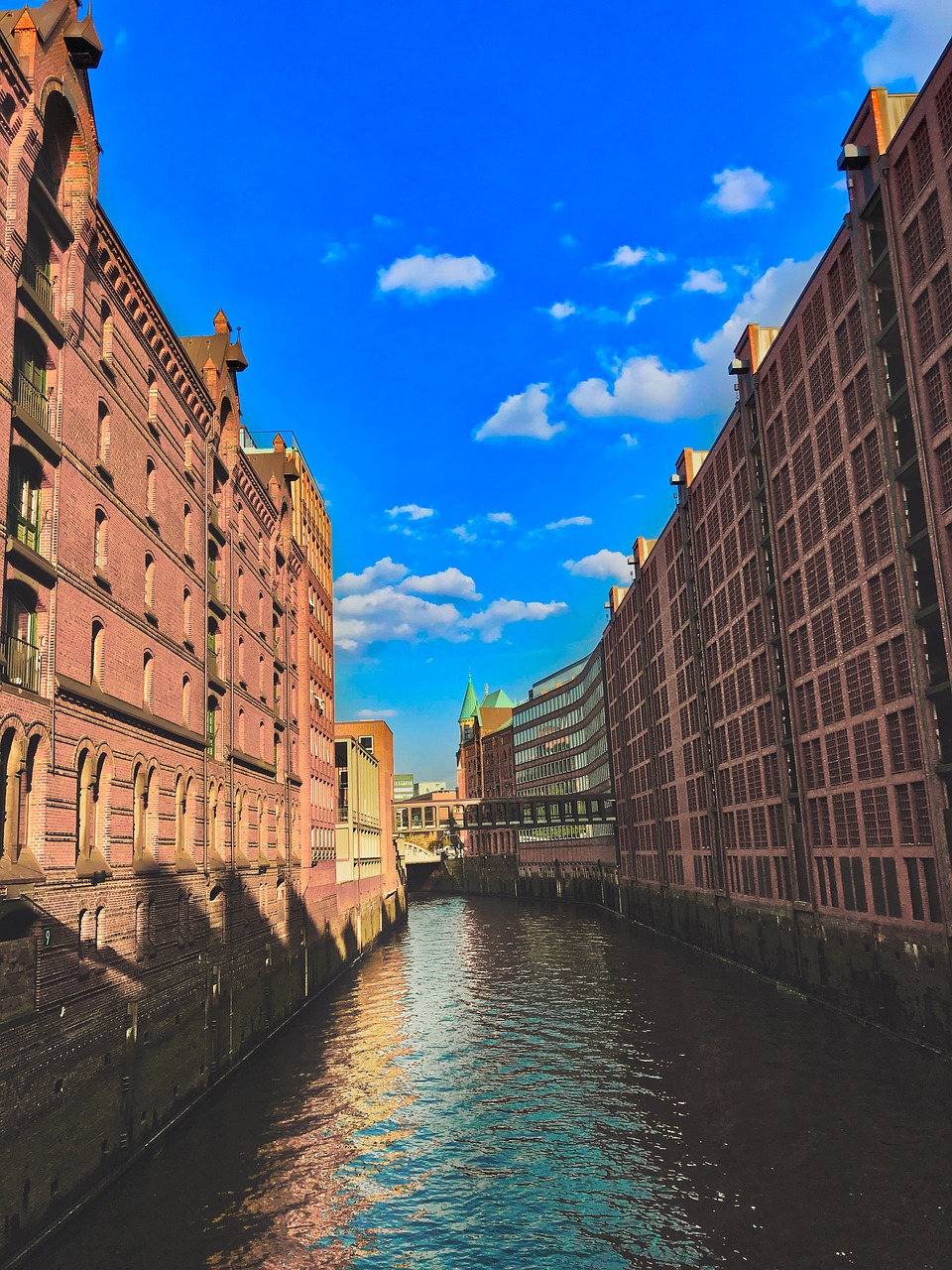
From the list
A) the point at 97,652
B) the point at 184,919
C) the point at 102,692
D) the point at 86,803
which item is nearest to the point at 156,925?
the point at 184,919

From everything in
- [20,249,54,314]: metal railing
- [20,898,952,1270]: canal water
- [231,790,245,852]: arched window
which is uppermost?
[20,249,54,314]: metal railing

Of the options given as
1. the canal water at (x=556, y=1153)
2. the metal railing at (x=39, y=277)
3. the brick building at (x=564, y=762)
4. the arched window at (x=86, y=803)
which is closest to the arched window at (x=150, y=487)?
the metal railing at (x=39, y=277)

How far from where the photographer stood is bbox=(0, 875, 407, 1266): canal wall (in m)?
16.8

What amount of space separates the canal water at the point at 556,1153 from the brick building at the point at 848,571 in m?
6.43

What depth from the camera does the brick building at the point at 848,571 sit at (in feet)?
102

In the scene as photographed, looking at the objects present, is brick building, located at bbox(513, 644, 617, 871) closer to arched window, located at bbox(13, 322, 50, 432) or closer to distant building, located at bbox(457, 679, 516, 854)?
distant building, located at bbox(457, 679, 516, 854)

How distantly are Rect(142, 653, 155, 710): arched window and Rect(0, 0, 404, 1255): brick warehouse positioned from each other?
0.38 ft

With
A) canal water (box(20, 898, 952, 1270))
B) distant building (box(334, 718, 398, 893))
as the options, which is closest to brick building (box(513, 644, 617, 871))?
distant building (box(334, 718, 398, 893))

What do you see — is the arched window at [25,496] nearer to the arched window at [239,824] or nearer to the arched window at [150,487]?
the arched window at [150,487]

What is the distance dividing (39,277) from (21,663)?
8516mm

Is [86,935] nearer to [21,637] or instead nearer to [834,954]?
[21,637]

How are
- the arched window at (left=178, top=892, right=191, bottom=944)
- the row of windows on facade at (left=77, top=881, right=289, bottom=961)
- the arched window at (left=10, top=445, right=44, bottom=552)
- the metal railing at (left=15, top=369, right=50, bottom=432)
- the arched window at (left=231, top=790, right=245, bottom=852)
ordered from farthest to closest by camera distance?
the arched window at (left=231, top=790, right=245, bottom=852), the arched window at (left=178, top=892, right=191, bottom=944), the row of windows on facade at (left=77, top=881, right=289, bottom=961), the metal railing at (left=15, top=369, right=50, bottom=432), the arched window at (left=10, top=445, right=44, bottom=552)

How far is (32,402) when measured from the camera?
20.6 metres

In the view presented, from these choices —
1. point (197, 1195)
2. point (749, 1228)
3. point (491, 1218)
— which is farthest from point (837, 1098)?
point (197, 1195)
